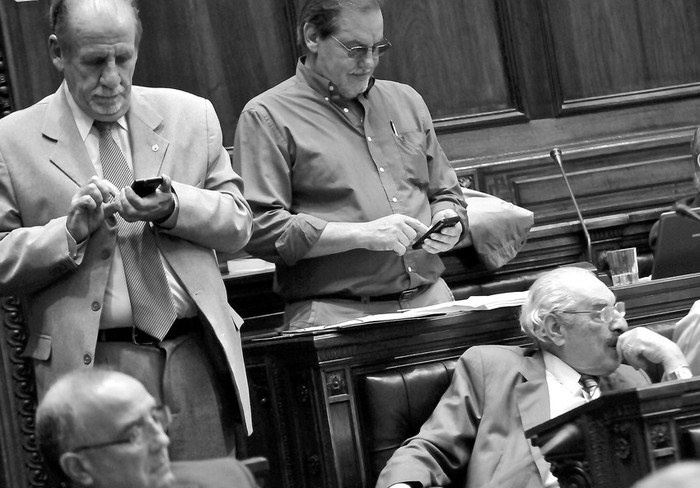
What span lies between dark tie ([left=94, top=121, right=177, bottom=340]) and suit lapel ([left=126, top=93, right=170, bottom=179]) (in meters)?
0.03

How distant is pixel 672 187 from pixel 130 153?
3.14 metres

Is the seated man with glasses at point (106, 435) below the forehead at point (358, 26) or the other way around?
below

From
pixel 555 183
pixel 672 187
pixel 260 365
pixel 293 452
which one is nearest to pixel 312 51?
pixel 260 365

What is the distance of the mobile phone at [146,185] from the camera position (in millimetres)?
2730

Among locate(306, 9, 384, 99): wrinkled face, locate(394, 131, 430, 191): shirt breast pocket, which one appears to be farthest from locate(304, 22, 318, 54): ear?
locate(394, 131, 430, 191): shirt breast pocket

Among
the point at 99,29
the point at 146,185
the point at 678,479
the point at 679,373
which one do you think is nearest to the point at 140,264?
the point at 146,185

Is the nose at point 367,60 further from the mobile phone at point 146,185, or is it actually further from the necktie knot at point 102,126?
the mobile phone at point 146,185

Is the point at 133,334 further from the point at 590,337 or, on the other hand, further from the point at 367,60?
the point at 367,60

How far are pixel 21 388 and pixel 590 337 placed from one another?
1.50m

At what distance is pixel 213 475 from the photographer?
6.89 feet

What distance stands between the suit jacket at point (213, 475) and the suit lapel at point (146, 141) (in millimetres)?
943

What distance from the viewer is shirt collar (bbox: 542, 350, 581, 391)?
3.34 m

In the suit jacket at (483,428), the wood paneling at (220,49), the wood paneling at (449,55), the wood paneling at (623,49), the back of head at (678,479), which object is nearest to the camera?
the back of head at (678,479)

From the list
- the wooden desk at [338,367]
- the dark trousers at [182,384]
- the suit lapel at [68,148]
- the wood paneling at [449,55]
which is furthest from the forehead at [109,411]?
the wood paneling at [449,55]
